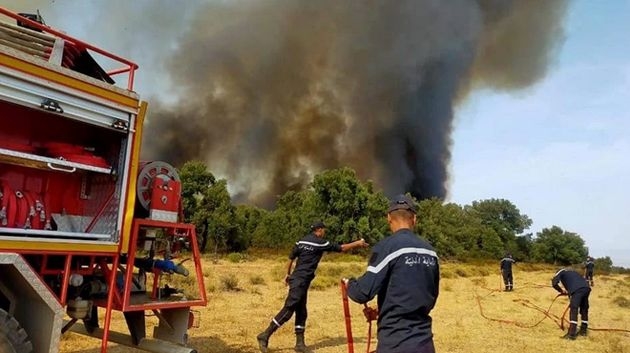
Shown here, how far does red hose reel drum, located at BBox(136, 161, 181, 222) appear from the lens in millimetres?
5242

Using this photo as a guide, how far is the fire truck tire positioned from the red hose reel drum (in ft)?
5.00

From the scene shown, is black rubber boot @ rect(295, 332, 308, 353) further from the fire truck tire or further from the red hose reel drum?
the fire truck tire

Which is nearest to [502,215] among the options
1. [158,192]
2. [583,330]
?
[583,330]

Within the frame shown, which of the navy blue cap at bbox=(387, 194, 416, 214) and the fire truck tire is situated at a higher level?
the navy blue cap at bbox=(387, 194, 416, 214)

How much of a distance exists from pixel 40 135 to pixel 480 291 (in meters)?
17.6

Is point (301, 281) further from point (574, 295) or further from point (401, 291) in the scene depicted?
point (574, 295)

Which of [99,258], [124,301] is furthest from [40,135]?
[124,301]

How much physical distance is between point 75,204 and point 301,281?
3159 millimetres

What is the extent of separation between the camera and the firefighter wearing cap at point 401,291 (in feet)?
11.1

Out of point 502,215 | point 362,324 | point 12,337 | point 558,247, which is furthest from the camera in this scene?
point 502,215

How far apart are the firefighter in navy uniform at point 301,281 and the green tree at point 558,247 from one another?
79.4 meters

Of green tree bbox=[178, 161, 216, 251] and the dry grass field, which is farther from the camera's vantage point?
green tree bbox=[178, 161, 216, 251]

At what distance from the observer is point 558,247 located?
3179 inches

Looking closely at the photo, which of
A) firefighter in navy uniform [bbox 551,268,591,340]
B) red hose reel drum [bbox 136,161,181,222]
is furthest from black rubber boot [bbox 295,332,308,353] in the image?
firefighter in navy uniform [bbox 551,268,591,340]
